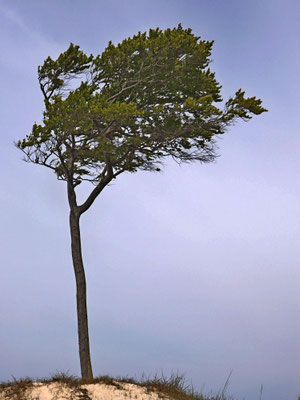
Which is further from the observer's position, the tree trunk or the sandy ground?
the tree trunk

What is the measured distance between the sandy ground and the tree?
2037 millimetres

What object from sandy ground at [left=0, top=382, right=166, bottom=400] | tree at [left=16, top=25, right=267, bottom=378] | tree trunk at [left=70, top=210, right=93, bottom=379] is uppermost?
tree at [left=16, top=25, right=267, bottom=378]

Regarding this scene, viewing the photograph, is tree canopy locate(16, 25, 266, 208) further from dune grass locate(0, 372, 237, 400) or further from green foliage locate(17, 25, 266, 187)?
dune grass locate(0, 372, 237, 400)

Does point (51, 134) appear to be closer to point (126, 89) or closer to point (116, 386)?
point (126, 89)

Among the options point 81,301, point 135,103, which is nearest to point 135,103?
point 135,103

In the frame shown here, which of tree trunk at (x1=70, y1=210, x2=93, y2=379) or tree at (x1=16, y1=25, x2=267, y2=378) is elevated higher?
tree at (x1=16, y1=25, x2=267, y2=378)

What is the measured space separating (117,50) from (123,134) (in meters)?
2.85

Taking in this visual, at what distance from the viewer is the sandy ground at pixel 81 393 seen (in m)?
11.6

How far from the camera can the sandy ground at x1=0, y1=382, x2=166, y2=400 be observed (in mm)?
11570

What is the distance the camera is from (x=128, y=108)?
14.2m

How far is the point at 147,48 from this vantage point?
15.2 meters

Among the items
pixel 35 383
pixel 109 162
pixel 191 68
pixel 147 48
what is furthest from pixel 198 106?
pixel 35 383

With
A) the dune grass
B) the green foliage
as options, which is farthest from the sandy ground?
the green foliage

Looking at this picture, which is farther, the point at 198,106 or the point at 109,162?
the point at 109,162
